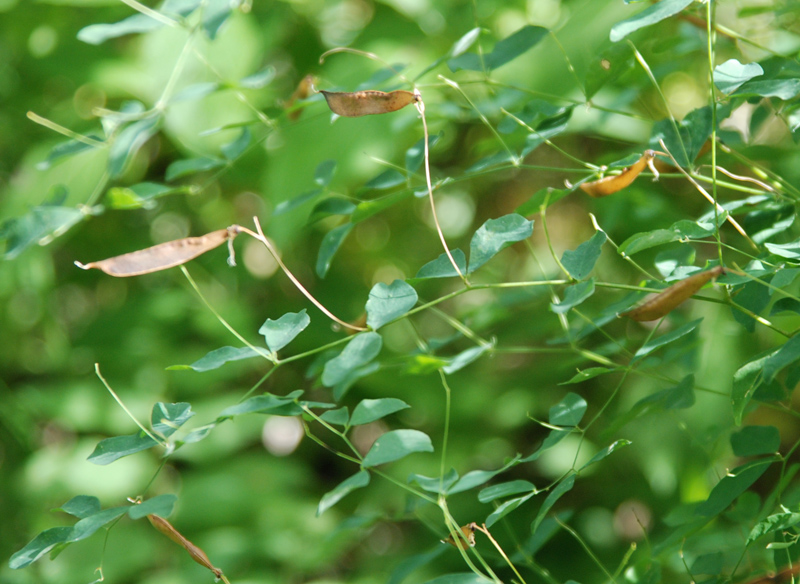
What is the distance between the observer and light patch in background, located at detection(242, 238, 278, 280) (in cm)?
96

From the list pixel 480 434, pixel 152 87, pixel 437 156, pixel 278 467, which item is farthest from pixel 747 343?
pixel 152 87

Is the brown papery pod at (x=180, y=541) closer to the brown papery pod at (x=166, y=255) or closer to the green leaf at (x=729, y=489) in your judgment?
the brown papery pod at (x=166, y=255)

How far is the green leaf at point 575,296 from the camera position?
0.27 m

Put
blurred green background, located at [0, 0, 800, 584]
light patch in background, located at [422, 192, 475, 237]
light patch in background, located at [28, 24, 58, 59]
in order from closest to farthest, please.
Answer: blurred green background, located at [0, 0, 800, 584]
light patch in background, located at [28, 24, 58, 59]
light patch in background, located at [422, 192, 475, 237]

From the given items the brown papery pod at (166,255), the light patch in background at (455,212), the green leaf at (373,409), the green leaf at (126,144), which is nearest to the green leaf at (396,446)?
the green leaf at (373,409)

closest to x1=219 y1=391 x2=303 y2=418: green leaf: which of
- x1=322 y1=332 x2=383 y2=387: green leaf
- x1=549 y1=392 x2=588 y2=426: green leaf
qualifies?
x1=322 y1=332 x2=383 y2=387: green leaf

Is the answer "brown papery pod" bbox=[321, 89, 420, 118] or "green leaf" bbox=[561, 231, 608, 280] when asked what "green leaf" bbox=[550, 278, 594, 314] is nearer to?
"green leaf" bbox=[561, 231, 608, 280]

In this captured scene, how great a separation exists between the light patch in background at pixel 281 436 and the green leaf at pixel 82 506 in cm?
64

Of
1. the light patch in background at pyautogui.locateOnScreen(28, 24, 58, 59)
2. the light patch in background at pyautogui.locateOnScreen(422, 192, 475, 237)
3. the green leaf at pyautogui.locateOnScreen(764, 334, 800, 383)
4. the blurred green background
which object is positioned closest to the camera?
the green leaf at pyautogui.locateOnScreen(764, 334, 800, 383)

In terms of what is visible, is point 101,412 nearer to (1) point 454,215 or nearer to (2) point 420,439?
(1) point 454,215

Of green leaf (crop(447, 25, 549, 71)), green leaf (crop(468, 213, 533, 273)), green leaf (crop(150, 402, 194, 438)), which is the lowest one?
green leaf (crop(150, 402, 194, 438))

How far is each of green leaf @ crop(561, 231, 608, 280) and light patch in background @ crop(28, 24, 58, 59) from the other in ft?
2.48

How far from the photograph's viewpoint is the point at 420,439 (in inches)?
11.6

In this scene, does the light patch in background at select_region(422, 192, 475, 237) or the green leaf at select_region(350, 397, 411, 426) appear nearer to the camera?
the green leaf at select_region(350, 397, 411, 426)
